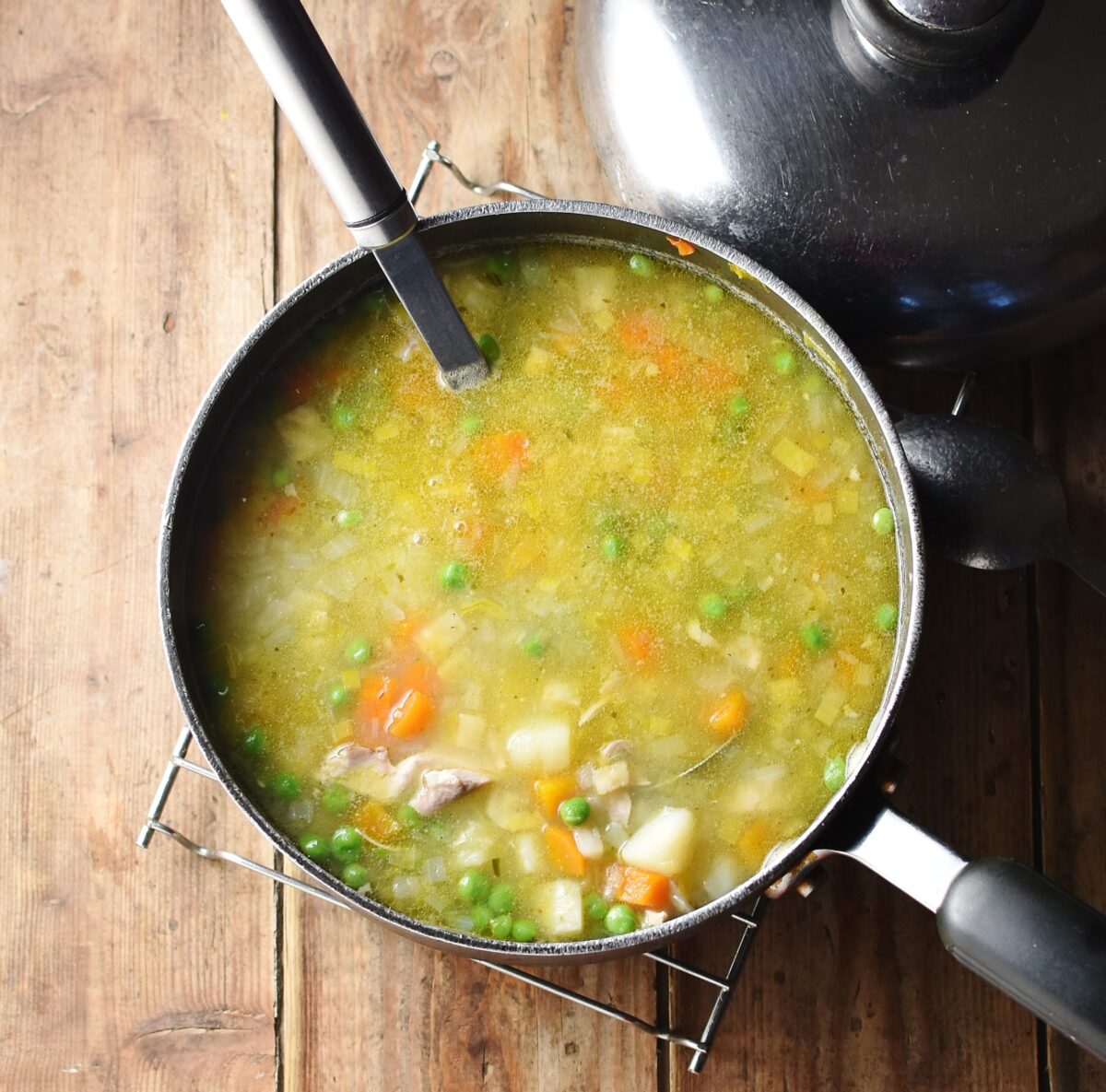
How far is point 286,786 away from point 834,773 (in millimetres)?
956

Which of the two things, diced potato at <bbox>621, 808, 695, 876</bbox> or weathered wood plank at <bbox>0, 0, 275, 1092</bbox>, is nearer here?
diced potato at <bbox>621, 808, 695, 876</bbox>

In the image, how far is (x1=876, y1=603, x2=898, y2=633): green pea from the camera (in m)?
2.12

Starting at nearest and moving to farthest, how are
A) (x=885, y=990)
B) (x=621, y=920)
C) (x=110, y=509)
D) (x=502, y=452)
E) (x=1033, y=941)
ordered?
(x=1033, y=941) → (x=621, y=920) → (x=502, y=452) → (x=885, y=990) → (x=110, y=509)

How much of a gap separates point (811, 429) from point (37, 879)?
5.94ft

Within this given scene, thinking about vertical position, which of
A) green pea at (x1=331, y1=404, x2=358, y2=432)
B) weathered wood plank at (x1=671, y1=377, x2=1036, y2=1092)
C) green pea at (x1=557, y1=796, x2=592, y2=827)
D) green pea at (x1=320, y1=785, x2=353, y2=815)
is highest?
green pea at (x1=331, y1=404, x2=358, y2=432)

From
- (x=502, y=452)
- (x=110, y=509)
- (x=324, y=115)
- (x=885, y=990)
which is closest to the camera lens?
(x=324, y=115)

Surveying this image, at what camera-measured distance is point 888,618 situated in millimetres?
2127

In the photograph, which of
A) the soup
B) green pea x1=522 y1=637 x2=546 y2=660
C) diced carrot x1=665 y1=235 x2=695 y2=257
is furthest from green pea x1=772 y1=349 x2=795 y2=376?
green pea x1=522 y1=637 x2=546 y2=660

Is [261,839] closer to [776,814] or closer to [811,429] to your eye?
[776,814]

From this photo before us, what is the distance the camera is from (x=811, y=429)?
2186 millimetres

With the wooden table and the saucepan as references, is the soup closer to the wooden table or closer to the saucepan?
the saucepan

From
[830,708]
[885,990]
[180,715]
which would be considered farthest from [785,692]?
[180,715]

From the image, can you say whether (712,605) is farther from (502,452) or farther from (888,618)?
(502,452)

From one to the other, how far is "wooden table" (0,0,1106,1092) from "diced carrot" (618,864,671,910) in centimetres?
41
